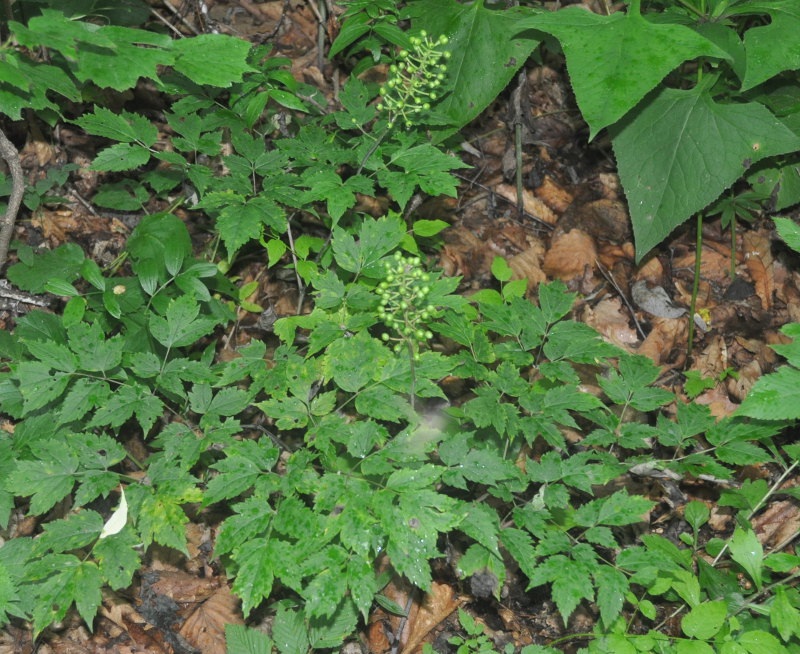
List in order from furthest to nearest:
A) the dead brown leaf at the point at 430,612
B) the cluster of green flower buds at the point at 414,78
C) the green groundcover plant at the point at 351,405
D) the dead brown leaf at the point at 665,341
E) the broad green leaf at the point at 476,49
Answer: the dead brown leaf at the point at 665,341, the broad green leaf at the point at 476,49, the dead brown leaf at the point at 430,612, the cluster of green flower buds at the point at 414,78, the green groundcover plant at the point at 351,405

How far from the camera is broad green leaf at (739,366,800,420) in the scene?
→ 2186 millimetres

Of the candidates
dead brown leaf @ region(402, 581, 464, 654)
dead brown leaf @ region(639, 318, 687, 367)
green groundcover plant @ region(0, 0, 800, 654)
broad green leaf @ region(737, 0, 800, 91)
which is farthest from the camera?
dead brown leaf @ region(639, 318, 687, 367)

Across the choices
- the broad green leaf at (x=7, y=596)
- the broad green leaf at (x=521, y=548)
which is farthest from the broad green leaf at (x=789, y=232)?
the broad green leaf at (x=7, y=596)

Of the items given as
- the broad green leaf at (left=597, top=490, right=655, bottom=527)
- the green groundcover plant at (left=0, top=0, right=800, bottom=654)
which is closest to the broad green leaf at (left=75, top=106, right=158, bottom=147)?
the green groundcover plant at (left=0, top=0, right=800, bottom=654)

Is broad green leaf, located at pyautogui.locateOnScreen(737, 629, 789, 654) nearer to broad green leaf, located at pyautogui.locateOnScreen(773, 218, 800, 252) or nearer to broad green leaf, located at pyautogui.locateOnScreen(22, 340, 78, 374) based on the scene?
broad green leaf, located at pyautogui.locateOnScreen(773, 218, 800, 252)

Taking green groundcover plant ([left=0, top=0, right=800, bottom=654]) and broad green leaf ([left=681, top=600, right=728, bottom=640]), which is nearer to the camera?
green groundcover plant ([left=0, top=0, right=800, bottom=654])

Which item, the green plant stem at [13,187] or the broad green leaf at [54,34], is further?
the green plant stem at [13,187]

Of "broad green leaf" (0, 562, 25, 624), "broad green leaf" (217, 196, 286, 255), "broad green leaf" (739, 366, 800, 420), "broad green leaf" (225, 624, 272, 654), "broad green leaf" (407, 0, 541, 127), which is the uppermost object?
"broad green leaf" (407, 0, 541, 127)

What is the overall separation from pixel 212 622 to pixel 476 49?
2702 mm

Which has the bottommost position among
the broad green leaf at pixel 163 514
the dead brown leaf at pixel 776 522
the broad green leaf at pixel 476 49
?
the dead brown leaf at pixel 776 522

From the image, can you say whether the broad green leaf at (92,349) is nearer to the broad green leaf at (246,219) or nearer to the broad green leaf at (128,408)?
the broad green leaf at (128,408)

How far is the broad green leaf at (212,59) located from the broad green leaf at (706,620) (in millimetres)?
2202

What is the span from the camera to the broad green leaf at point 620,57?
2568 mm

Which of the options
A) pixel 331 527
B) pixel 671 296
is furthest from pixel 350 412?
pixel 671 296
